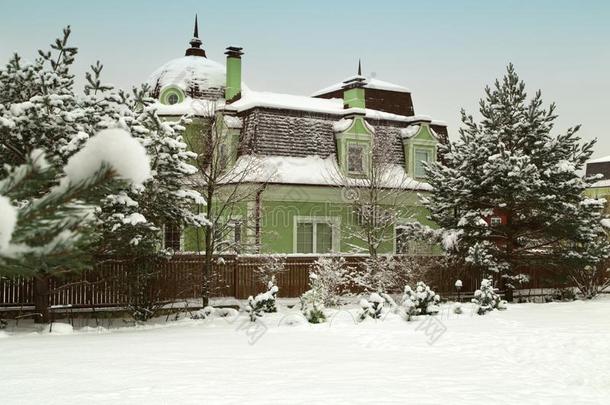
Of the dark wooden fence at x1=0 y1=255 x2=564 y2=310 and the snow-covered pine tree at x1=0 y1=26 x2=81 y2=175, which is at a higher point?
the snow-covered pine tree at x1=0 y1=26 x2=81 y2=175

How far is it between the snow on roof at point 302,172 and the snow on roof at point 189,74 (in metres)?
4.80

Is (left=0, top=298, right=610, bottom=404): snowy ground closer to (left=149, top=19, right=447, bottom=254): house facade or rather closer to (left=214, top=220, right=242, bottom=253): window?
(left=214, top=220, right=242, bottom=253): window

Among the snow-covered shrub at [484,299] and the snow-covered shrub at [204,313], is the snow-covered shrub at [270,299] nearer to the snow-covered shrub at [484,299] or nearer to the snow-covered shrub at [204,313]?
the snow-covered shrub at [204,313]

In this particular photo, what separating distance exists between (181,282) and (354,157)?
10.2 meters

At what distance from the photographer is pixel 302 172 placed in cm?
2264

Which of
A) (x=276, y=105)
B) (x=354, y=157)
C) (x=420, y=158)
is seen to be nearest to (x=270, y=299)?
(x=276, y=105)

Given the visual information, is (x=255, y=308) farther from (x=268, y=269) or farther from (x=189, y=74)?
(x=189, y=74)

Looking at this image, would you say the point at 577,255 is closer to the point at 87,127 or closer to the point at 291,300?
the point at 291,300

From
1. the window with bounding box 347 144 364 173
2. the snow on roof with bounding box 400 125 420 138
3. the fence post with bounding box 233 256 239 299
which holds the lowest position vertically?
the fence post with bounding box 233 256 239 299

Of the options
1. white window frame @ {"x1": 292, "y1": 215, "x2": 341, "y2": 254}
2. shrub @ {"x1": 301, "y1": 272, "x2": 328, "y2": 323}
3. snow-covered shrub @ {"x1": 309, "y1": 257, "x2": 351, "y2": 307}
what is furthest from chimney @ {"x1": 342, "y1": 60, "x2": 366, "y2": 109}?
shrub @ {"x1": 301, "y1": 272, "x2": 328, "y2": 323}

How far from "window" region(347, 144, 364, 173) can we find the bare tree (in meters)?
3.78

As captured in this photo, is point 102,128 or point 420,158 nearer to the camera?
point 102,128

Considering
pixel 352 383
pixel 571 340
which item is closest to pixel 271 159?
pixel 571 340

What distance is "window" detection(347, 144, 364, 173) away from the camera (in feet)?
77.9
